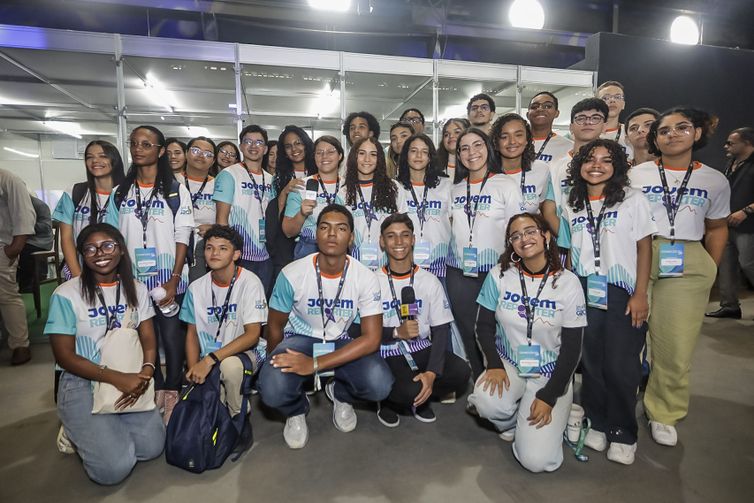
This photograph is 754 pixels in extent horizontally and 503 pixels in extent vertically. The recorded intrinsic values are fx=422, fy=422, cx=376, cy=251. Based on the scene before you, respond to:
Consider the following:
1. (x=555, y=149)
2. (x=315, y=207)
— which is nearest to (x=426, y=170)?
(x=315, y=207)

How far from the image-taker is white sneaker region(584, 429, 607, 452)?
241 centimetres

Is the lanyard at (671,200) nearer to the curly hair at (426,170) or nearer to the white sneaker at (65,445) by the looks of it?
the curly hair at (426,170)

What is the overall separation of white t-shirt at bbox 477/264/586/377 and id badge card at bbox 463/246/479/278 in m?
0.25

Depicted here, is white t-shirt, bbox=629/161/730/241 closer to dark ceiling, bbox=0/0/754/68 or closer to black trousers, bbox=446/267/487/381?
black trousers, bbox=446/267/487/381

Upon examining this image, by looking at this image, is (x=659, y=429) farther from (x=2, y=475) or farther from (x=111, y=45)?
(x=111, y=45)

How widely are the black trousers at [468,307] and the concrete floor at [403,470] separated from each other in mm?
395

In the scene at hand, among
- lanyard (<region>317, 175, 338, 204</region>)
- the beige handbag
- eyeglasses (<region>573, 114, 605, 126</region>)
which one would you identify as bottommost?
the beige handbag

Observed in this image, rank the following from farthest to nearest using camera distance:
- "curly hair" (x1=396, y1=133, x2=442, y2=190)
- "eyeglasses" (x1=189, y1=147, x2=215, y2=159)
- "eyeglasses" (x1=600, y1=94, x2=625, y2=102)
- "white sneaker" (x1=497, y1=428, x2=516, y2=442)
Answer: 1. "eyeglasses" (x1=600, y1=94, x2=625, y2=102)
2. "eyeglasses" (x1=189, y1=147, x2=215, y2=159)
3. "curly hair" (x1=396, y1=133, x2=442, y2=190)
4. "white sneaker" (x1=497, y1=428, x2=516, y2=442)

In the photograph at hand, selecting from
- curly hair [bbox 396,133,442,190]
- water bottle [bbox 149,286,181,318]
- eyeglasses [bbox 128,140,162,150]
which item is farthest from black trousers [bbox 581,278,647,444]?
eyeglasses [bbox 128,140,162,150]

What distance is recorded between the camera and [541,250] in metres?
2.35

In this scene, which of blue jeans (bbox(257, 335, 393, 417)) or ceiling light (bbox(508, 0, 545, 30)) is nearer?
blue jeans (bbox(257, 335, 393, 417))

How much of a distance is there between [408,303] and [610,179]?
133 centimetres

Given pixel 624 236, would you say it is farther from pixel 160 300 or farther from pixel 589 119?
pixel 160 300

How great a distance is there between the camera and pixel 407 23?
6.95 m
